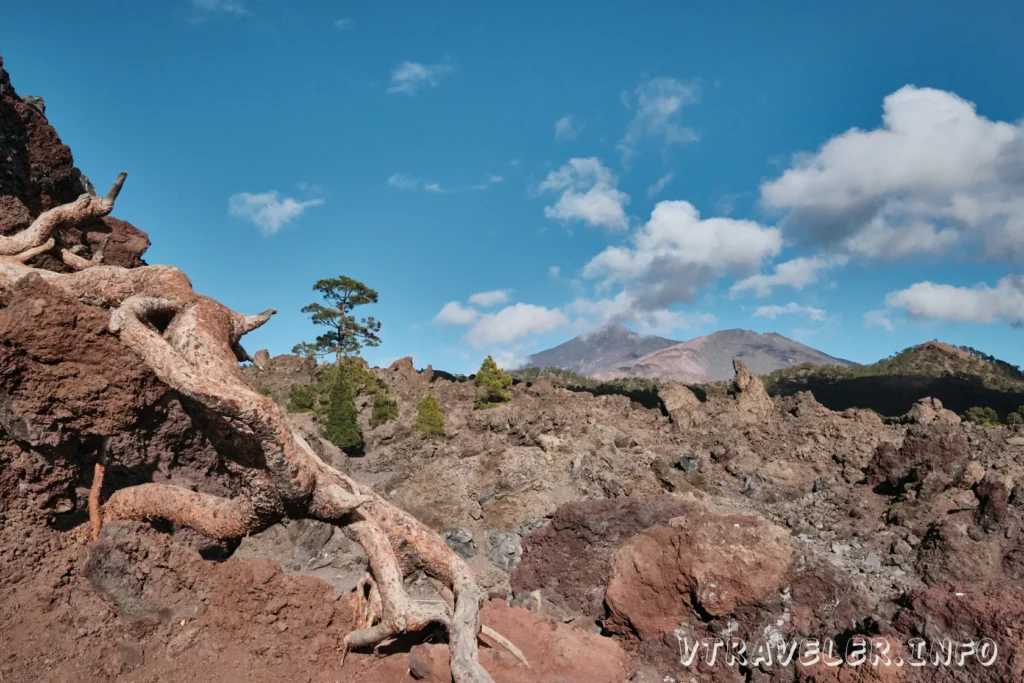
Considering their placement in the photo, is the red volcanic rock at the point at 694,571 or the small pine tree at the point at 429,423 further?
the small pine tree at the point at 429,423

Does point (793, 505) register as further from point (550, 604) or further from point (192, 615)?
point (192, 615)

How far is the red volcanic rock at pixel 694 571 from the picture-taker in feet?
24.0

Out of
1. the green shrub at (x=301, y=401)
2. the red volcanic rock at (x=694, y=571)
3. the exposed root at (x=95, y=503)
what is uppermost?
the green shrub at (x=301, y=401)

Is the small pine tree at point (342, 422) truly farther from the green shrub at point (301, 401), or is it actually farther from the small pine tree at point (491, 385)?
the small pine tree at point (491, 385)

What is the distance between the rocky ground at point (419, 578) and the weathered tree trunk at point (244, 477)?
1.08 feet

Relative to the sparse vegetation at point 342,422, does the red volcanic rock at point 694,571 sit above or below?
below

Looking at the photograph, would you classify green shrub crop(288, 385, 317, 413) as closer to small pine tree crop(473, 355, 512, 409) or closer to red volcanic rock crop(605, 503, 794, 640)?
small pine tree crop(473, 355, 512, 409)

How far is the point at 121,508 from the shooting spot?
5.36m

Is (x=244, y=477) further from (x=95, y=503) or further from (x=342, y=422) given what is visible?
(x=342, y=422)

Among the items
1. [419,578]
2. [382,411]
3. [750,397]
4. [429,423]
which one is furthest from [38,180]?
[750,397]

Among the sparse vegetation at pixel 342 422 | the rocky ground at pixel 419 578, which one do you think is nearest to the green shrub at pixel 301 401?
the sparse vegetation at pixel 342 422

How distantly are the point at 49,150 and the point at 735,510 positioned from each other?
1566 centimetres

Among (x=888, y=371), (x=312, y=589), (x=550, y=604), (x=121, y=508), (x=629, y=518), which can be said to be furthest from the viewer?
(x=888, y=371)

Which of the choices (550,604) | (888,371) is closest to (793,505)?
(550,604)
